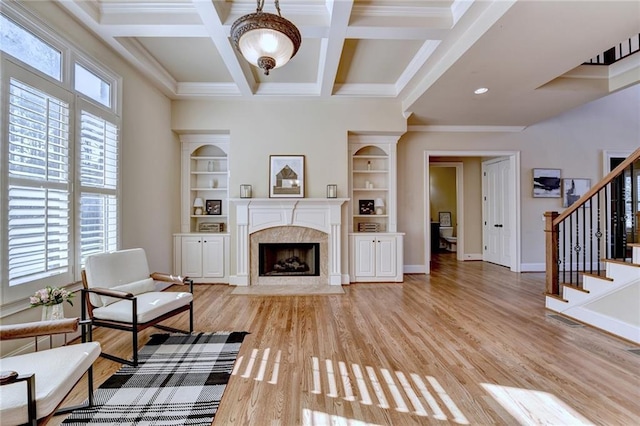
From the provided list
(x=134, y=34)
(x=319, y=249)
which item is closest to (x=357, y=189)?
(x=319, y=249)

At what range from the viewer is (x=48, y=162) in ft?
8.22

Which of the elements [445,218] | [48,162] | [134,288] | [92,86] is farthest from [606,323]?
[445,218]

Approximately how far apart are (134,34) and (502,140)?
6609mm

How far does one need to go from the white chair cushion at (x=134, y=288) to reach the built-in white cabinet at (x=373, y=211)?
3.20 meters

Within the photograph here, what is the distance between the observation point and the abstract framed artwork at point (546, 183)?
5918 millimetres

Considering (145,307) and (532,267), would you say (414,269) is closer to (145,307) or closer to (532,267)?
(532,267)

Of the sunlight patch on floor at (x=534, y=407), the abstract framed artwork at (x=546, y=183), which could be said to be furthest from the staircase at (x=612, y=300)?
the abstract framed artwork at (x=546, y=183)

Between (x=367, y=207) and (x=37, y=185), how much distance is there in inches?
182

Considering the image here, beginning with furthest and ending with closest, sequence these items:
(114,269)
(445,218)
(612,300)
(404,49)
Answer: (445,218)
(404,49)
(612,300)
(114,269)

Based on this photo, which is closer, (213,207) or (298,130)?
(298,130)

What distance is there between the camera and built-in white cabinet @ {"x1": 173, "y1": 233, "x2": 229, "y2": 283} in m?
5.05

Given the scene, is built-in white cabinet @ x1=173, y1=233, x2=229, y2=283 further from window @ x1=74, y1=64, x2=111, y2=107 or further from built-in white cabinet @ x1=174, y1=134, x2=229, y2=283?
window @ x1=74, y1=64, x2=111, y2=107

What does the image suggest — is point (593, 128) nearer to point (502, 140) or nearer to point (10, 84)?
point (502, 140)

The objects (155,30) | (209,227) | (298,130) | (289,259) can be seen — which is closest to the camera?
(155,30)
